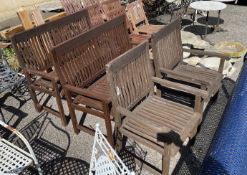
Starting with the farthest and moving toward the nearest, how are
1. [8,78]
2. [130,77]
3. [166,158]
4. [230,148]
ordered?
→ [8,78] < [130,77] < [166,158] < [230,148]

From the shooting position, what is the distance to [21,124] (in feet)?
13.3

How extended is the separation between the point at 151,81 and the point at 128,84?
0.46 m

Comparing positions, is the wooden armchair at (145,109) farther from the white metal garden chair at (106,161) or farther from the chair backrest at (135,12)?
the chair backrest at (135,12)

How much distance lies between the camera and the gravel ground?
3.22m

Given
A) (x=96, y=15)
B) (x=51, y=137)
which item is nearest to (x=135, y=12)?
(x=96, y=15)

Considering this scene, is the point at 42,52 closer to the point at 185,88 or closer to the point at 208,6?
the point at 185,88

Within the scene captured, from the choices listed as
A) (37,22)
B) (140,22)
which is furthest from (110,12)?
(37,22)

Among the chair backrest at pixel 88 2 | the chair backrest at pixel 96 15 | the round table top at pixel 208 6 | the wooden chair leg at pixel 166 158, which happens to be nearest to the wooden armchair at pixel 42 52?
the chair backrest at pixel 96 15

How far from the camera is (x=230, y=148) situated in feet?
6.38

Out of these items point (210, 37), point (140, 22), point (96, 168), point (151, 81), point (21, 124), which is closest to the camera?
point (96, 168)

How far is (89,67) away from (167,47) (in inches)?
43.4

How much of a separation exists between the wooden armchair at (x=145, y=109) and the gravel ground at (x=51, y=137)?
54 cm

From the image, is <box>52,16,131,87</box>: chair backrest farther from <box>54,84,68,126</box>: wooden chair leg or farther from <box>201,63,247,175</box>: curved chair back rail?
<box>201,63,247,175</box>: curved chair back rail

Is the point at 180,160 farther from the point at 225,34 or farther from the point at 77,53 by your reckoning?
the point at 225,34
